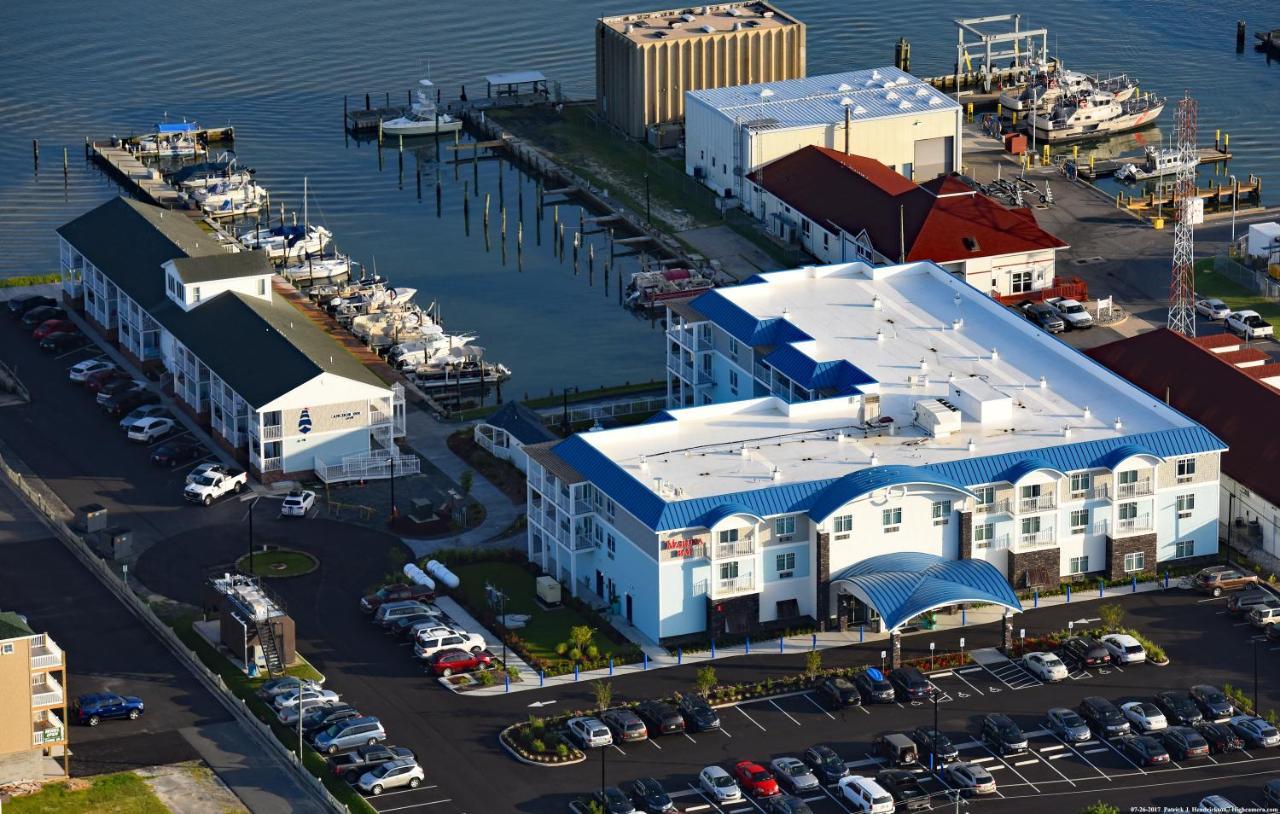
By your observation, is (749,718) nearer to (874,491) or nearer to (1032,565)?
(874,491)

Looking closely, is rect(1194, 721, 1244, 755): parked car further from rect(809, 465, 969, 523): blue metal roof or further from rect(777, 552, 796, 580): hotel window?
rect(777, 552, 796, 580): hotel window

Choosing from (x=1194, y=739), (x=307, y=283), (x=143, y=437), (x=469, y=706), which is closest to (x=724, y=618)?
(x=469, y=706)

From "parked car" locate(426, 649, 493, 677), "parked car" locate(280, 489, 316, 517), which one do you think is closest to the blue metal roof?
"parked car" locate(426, 649, 493, 677)

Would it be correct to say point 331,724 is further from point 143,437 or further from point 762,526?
point 143,437

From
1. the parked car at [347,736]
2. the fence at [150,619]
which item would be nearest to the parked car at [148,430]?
the fence at [150,619]

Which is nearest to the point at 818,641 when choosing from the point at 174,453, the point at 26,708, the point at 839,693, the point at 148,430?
the point at 839,693

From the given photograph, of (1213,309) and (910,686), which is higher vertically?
(1213,309)

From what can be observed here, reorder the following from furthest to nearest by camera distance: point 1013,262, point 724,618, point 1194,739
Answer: point 1013,262 < point 724,618 < point 1194,739
